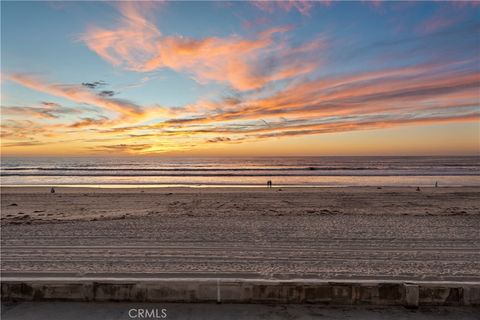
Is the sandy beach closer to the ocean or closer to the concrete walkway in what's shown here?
the concrete walkway

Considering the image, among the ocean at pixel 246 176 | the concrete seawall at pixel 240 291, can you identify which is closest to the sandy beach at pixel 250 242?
the concrete seawall at pixel 240 291

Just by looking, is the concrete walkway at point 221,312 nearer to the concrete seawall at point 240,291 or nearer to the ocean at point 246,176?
the concrete seawall at point 240,291

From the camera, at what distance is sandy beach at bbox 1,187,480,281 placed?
6176 millimetres

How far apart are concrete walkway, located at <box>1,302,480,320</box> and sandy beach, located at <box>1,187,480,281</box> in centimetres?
186

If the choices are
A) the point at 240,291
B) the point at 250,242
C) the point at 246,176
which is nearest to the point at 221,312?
the point at 240,291

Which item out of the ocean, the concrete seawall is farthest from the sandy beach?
the ocean

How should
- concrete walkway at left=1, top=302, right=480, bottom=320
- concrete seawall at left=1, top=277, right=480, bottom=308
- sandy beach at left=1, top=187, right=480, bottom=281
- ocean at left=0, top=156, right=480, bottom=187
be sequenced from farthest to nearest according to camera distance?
ocean at left=0, top=156, right=480, bottom=187, sandy beach at left=1, top=187, right=480, bottom=281, concrete seawall at left=1, top=277, right=480, bottom=308, concrete walkway at left=1, top=302, right=480, bottom=320

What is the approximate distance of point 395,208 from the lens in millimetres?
15078

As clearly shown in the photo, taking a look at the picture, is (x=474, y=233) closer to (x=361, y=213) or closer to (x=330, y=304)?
(x=361, y=213)

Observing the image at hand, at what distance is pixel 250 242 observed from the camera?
27.4 feet

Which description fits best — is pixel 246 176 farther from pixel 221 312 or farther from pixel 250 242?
pixel 221 312

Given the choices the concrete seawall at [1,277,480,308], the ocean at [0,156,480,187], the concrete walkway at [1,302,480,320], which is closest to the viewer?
the concrete walkway at [1,302,480,320]

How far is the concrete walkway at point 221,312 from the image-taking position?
3680mm

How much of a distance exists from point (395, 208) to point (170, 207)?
10642 mm
